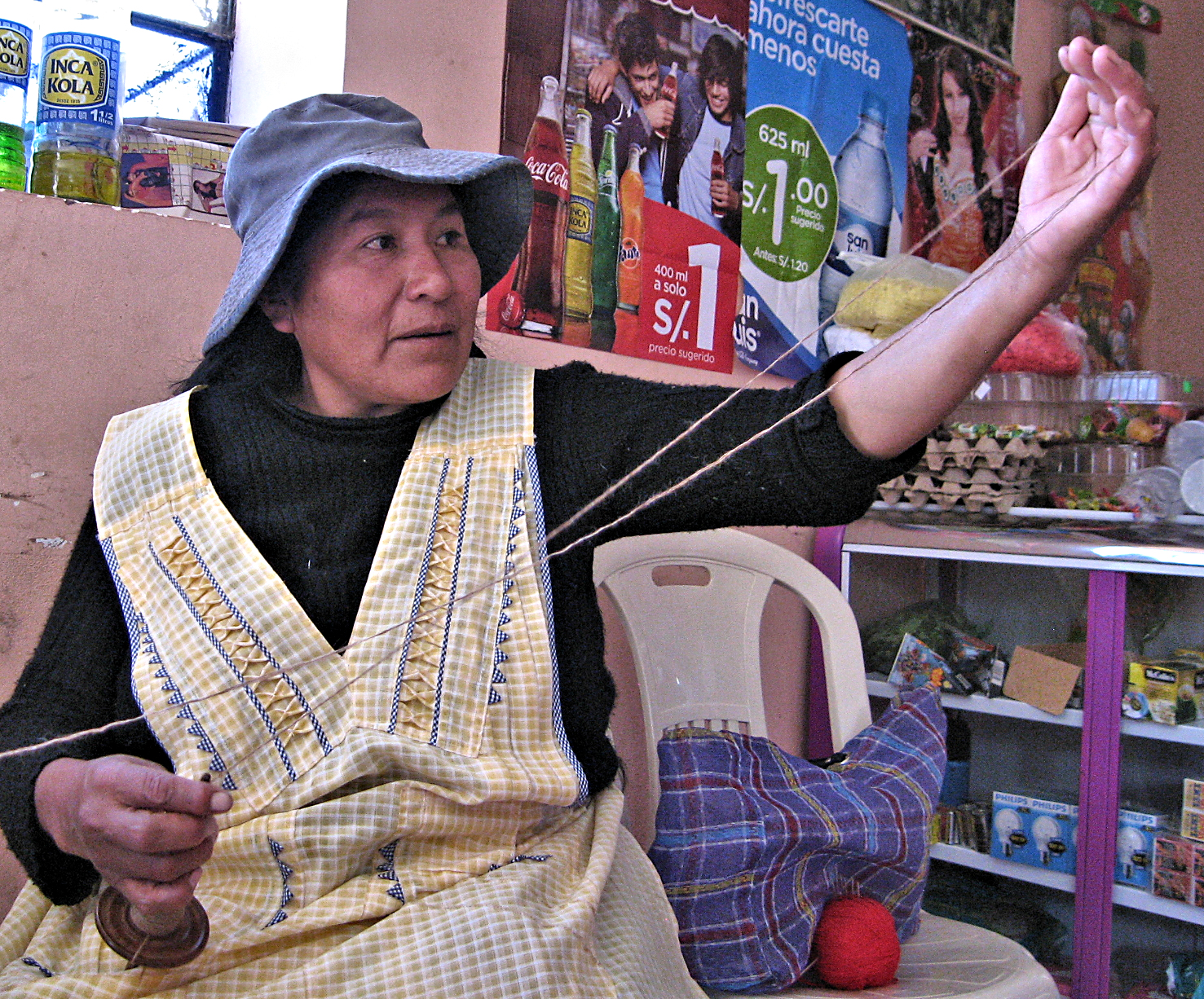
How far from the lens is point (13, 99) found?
3.97 ft

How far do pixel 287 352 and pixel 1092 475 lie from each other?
1.37 m

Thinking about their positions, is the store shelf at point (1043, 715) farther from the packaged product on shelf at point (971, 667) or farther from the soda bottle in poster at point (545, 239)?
the soda bottle in poster at point (545, 239)

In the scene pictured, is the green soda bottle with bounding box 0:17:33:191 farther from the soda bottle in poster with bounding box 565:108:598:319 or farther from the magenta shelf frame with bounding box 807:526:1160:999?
the magenta shelf frame with bounding box 807:526:1160:999

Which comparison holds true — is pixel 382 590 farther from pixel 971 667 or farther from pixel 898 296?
pixel 971 667

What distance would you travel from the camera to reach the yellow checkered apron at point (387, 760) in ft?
2.36

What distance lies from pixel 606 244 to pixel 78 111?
71 centimetres

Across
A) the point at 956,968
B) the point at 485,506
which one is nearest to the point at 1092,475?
the point at 956,968

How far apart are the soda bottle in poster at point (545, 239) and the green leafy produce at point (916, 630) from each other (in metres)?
0.79

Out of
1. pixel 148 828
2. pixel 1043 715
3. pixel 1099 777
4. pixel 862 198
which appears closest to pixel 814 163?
pixel 862 198

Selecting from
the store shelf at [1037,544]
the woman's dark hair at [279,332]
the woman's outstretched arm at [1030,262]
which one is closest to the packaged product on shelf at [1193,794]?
the store shelf at [1037,544]

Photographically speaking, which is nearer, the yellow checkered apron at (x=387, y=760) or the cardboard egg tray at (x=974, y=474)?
the yellow checkered apron at (x=387, y=760)

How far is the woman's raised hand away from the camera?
0.64 metres

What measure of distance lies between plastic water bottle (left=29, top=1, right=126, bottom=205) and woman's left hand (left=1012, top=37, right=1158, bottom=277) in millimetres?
1013

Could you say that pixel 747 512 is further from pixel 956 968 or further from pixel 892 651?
pixel 892 651
